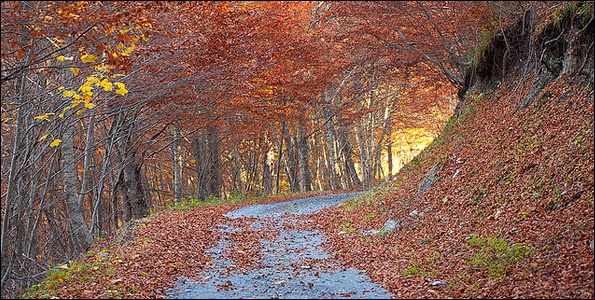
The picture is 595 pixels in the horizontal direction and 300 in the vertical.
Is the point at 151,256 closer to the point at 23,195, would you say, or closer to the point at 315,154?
the point at 23,195

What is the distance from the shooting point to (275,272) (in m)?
8.39

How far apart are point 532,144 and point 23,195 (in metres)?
9.08

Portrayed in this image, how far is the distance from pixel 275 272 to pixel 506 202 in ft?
12.7

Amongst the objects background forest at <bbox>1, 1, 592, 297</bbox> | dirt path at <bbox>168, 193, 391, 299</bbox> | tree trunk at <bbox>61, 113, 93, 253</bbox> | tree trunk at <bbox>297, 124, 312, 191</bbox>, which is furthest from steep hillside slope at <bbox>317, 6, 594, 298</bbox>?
tree trunk at <bbox>297, 124, 312, 191</bbox>

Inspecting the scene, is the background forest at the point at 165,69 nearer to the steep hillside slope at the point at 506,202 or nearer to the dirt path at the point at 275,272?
the steep hillside slope at the point at 506,202

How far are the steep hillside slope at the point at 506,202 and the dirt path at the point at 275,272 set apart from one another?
18.7 inches

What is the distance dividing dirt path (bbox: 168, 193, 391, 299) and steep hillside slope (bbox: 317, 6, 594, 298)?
1.55 ft

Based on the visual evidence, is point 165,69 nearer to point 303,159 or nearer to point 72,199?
point 72,199

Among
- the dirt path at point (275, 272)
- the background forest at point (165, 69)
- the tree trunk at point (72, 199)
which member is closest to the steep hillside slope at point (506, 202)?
the dirt path at point (275, 272)

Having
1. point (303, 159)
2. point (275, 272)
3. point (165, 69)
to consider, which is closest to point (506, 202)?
point (275, 272)

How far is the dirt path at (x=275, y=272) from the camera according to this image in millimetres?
7062

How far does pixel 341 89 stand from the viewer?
22.4 metres

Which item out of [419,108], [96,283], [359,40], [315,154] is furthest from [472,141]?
[315,154]

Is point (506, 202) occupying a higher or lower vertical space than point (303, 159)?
lower
